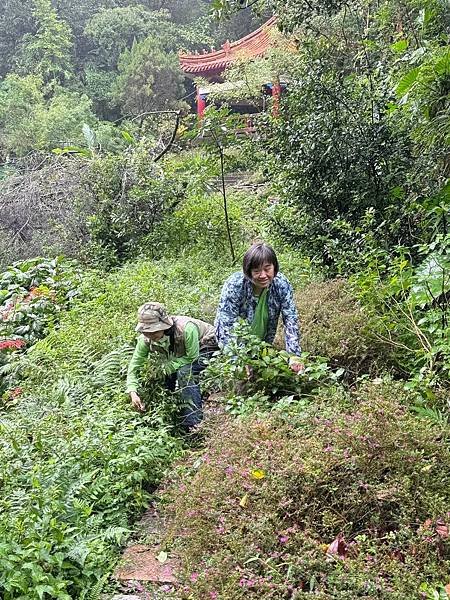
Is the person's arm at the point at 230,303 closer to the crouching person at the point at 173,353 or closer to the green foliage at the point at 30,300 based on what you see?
the crouching person at the point at 173,353

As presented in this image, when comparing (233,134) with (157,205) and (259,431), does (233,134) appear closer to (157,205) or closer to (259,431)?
(157,205)

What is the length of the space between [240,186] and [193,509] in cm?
1175

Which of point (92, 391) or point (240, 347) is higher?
point (240, 347)

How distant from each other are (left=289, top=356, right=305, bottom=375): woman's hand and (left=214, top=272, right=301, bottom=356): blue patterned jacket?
0.89 feet

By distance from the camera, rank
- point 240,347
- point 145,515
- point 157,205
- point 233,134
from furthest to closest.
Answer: point 157,205 → point 233,134 → point 240,347 → point 145,515

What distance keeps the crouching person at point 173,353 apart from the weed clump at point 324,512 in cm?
119

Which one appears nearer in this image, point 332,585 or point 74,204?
point 332,585

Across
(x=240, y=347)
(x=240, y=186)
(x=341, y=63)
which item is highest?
(x=341, y=63)

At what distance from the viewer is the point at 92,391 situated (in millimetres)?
4574

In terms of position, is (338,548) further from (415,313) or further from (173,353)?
(173,353)

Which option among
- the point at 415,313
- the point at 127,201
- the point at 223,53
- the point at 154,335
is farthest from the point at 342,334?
the point at 223,53

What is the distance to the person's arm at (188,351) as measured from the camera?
156 inches

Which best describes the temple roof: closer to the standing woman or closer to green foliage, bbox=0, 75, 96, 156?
green foliage, bbox=0, 75, 96, 156

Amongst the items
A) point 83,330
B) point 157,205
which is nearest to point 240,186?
point 157,205
